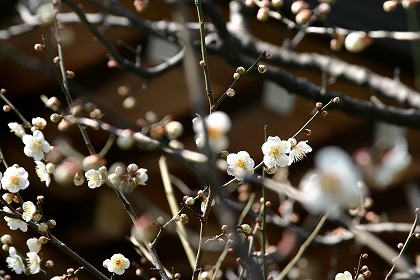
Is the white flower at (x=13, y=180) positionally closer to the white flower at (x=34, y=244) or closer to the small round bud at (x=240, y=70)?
the white flower at (x=34, y=244)

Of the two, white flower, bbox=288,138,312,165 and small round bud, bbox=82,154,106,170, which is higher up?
small round bud, bbox=82,154,106,170

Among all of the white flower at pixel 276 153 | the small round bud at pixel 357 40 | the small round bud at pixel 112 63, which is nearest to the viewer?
the white flower at pixel 276 153

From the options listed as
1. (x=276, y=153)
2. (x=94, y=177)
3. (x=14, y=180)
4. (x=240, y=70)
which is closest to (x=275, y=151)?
(x=276, y=153)

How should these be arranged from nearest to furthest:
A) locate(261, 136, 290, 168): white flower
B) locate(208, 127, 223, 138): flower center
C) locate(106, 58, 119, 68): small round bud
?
locate(208, 127, 223, 138): flower center
locate(261, 136, 290, 168): white flower
locate(106, 58, 119, 68): small round bud

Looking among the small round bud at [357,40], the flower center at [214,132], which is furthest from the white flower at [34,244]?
the small round bud at [357,40]

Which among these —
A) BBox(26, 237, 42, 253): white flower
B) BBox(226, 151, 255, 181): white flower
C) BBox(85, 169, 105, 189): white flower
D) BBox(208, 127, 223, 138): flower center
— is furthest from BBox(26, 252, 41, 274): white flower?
BBox(208, 127, 223, 138): flower center

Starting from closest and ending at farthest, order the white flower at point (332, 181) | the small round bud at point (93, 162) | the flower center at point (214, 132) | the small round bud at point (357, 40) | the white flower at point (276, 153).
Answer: the white flower at point (332, 181)
the flower center at point (214, 132)
the small round bud at point (93, 162)
the white flower at point (276, 153)
the small round bud at point (357, 40)

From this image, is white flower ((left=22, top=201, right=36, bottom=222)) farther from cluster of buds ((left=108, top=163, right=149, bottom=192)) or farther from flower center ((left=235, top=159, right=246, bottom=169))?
flower center ((left=235, top=159, right=246, bottom=169))
